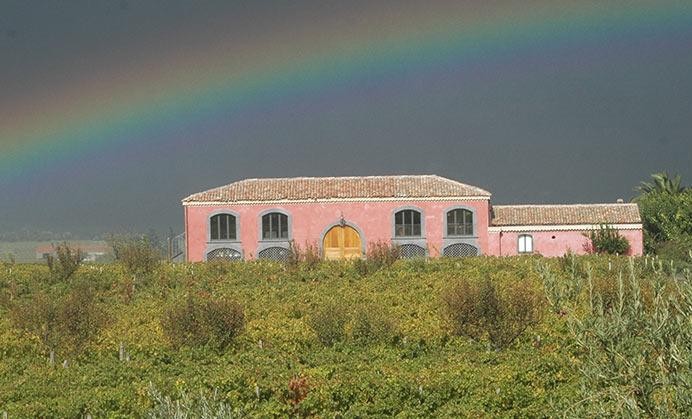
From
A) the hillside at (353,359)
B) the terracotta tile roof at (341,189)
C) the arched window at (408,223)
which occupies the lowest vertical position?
the hillside at (353,359)

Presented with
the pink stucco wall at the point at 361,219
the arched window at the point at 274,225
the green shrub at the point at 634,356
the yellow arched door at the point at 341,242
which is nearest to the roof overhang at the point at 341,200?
the pink stucco wall at the point at 361,219

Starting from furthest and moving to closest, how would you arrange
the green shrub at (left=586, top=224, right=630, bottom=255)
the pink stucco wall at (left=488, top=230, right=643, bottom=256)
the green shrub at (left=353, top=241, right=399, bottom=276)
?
1. the pink stucco wall at (left=488, top=230, right=643, bottom=256)
2. the green shrub at (left=586, top=224, right=630, bottom=255)
3. the green shrub at (left=353, top=241, right=399, bottom=276)

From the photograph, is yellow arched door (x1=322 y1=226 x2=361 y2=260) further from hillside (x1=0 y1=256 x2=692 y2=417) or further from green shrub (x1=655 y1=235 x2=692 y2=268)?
hillside (x1=0 y1=256 x2=692 y2=417)

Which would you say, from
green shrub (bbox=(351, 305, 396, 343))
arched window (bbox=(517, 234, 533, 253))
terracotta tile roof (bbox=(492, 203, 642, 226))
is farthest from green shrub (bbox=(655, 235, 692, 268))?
green shrub (bbox=(351, 305, 396, 343))

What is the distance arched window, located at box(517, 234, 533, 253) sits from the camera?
4878 centimetres

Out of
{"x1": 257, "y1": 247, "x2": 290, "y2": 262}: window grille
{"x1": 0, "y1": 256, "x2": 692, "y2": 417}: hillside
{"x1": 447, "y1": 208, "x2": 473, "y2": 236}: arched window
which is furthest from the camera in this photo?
{"x1": 257, "y1": 247, "x2": 290, "y2": 262}: window grille

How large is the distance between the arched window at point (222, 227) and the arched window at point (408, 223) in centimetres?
903

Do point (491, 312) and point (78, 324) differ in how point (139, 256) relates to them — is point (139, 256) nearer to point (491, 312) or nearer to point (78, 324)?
point (78, 324)

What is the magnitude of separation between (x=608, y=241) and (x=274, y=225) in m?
17.4

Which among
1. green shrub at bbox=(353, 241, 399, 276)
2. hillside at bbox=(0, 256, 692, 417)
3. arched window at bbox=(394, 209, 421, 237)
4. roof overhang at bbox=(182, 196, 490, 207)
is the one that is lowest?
hillside at bbox=(0, 256, 692, 417)

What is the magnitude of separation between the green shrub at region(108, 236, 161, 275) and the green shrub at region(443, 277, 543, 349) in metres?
16.9

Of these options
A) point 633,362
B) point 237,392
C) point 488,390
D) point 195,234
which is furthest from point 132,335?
point 195,234

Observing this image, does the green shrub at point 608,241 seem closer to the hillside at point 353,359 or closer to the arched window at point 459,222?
the arched window at point 459,222

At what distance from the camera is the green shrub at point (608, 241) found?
46.2 metres
